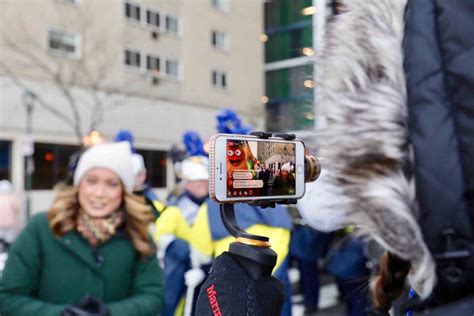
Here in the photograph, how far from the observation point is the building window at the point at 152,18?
20.4m

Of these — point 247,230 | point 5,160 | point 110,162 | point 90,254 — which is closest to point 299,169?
point 90,254

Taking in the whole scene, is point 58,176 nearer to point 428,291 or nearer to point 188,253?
point 188,253

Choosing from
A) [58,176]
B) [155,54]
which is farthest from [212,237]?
[155,54]

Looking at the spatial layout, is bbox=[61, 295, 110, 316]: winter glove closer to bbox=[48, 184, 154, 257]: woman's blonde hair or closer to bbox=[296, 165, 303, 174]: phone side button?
bbox=[48, 184, 154, 257]: woman's blonde hair

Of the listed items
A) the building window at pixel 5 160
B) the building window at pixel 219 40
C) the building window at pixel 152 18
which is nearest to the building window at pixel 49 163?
the building window at pixel 5 160

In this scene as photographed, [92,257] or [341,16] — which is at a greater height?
[341,16]

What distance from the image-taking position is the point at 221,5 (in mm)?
23453

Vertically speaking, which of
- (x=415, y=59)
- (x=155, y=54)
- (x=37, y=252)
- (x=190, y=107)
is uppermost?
(x=155, y=54)

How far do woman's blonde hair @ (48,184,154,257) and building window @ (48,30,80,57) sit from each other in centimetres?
1586

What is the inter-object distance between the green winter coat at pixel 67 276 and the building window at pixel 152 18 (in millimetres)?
19070

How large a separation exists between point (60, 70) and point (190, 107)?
6.32 metres

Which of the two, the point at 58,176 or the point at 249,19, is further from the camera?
the point at 249,19

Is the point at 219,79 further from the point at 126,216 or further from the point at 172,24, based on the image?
Answer: the point at 126,216

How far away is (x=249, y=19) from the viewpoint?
25.0m
